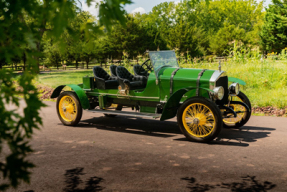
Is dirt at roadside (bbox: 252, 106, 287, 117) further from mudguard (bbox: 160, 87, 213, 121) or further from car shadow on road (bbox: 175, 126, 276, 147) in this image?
mudguard (bbox: 160, 87, 213, 121)

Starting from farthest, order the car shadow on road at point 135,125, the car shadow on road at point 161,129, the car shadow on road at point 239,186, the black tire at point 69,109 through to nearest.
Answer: the black tire at point 69,109 → the car shadow on road at point 135,125 → the car shadow on road at point 161,129 → the car shadow on road at point 239,186

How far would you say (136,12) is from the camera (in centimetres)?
6378

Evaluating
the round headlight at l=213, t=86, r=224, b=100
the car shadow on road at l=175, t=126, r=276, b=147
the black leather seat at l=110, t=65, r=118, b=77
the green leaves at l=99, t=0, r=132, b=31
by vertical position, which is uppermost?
the green leaves at l=99, t=0, r=132, b=31

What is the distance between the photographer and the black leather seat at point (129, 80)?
768 cm

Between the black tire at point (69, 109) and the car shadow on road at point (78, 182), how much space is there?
3216 millimetres

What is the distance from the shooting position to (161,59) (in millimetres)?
7656

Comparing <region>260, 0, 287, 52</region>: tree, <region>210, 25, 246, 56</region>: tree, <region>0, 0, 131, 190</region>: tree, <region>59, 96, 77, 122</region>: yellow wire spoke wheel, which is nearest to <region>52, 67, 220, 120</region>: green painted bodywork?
<region>59, 96, 77, 122</region>: yellow wire spoke wheel

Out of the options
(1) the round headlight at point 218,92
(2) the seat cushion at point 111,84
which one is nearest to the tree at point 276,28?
(2) the seat cushion at point 111,84

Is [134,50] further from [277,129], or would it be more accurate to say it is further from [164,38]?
[277,129]

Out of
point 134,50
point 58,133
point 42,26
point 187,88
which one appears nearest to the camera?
point 42,26

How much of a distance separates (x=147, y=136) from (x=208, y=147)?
1.46 meters

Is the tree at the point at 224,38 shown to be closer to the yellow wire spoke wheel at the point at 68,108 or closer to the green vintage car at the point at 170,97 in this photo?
the green vintage car at the point at 170,97

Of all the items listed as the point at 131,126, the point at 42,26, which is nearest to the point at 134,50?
the point at 131,126

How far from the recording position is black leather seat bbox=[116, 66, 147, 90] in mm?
7677
